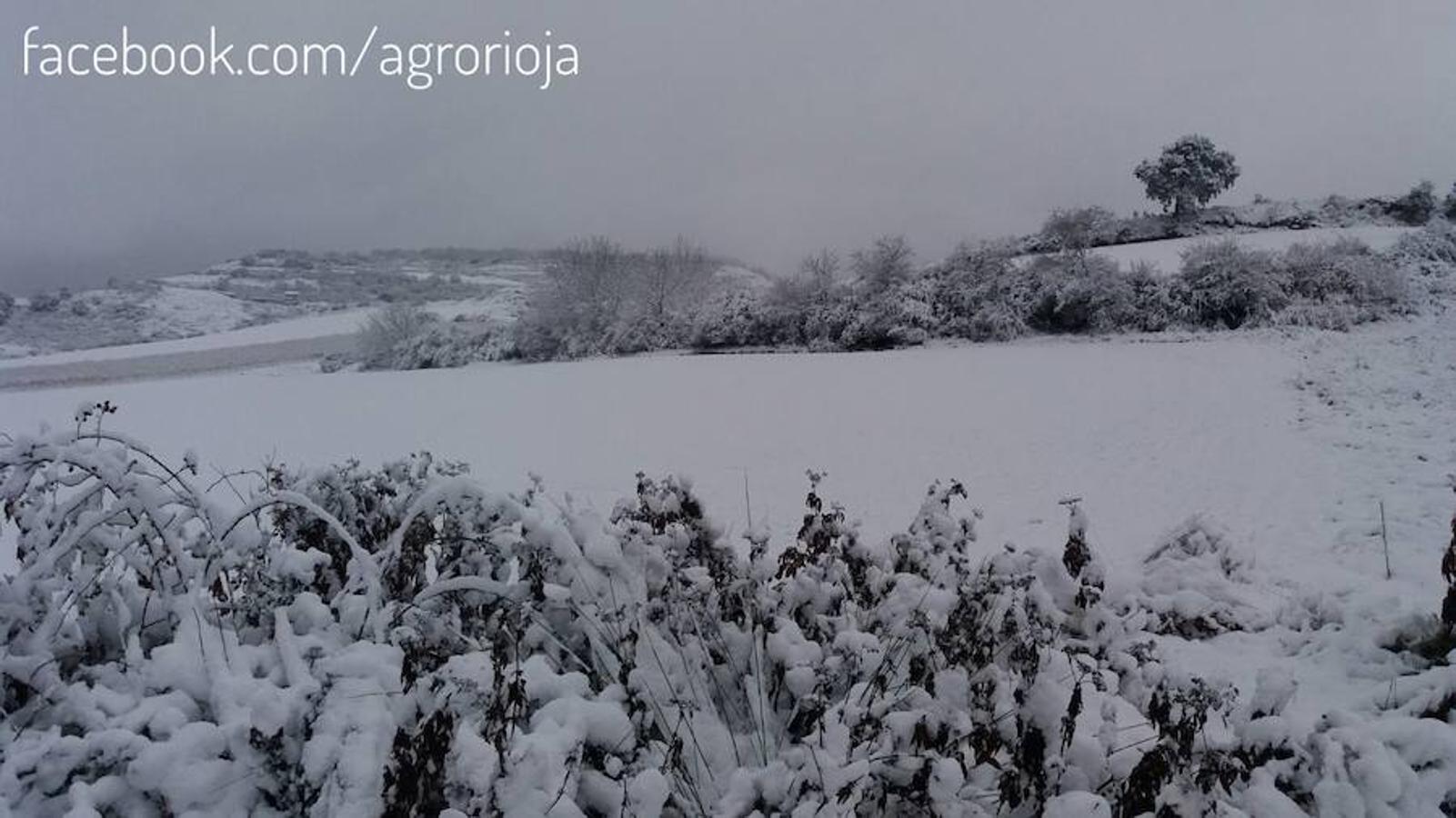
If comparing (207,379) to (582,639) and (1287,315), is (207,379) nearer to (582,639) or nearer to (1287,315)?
(582,639)

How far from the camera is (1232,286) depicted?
16.7m

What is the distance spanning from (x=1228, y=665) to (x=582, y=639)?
3.46 metres

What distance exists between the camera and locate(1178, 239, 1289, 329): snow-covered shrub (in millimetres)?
16469

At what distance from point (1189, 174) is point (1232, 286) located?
10.5m

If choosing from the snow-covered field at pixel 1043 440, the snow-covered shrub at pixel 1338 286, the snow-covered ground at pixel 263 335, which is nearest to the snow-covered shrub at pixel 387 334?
the snow-covered ground at pixel 263 335

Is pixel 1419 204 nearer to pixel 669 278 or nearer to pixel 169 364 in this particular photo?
pixel 669 278

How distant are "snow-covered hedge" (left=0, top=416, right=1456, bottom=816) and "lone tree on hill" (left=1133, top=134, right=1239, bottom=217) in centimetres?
2666

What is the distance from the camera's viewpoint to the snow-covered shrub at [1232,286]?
1647 cm

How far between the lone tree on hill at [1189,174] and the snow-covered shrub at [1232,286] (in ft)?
28.7

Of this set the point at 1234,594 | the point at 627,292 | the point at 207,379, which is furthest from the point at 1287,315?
the point at 207,379

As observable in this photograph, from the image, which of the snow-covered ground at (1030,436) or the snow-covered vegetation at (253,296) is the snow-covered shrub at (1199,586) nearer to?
the snow-covered ground at (1030,436)

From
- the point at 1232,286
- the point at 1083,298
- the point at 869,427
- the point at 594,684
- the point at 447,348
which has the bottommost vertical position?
the point at 594,684

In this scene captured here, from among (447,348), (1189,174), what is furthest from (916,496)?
(1189,174)

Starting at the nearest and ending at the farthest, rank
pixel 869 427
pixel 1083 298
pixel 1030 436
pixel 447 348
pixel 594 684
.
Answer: pixel 594 684, pixel 1030 436, pixel 869 427, pixel 1083 298, pixel 447 348
